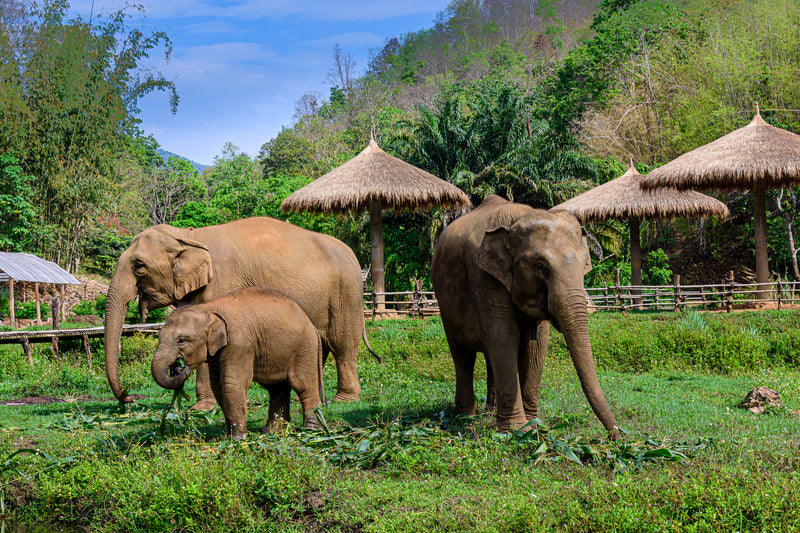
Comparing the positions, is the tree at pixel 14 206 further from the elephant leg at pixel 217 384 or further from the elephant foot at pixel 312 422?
the elephant foot at pixel 312 422

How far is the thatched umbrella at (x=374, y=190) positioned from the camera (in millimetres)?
19188

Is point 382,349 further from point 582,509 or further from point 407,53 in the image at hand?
point 407,53

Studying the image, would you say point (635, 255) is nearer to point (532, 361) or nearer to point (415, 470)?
point (532, 361)

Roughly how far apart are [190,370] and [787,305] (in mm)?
16398

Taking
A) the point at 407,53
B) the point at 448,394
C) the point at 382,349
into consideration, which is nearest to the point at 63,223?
the point at 382,349

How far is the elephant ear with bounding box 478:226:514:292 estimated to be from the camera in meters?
6.37

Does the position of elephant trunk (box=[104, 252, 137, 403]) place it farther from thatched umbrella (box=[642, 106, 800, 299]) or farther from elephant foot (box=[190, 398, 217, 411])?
thatched umbrella (box=[642, 106, 800, 299])

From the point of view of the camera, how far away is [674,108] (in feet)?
96.9

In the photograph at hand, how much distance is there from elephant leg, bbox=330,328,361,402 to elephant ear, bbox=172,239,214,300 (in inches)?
75.1

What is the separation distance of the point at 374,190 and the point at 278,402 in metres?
12.4

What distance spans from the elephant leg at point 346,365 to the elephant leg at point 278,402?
7.12 ft

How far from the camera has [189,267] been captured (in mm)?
8234

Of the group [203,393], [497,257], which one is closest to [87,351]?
[203,393]

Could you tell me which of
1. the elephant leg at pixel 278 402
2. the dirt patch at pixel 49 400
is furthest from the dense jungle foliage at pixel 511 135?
the elephant leg at pixel 278 402
